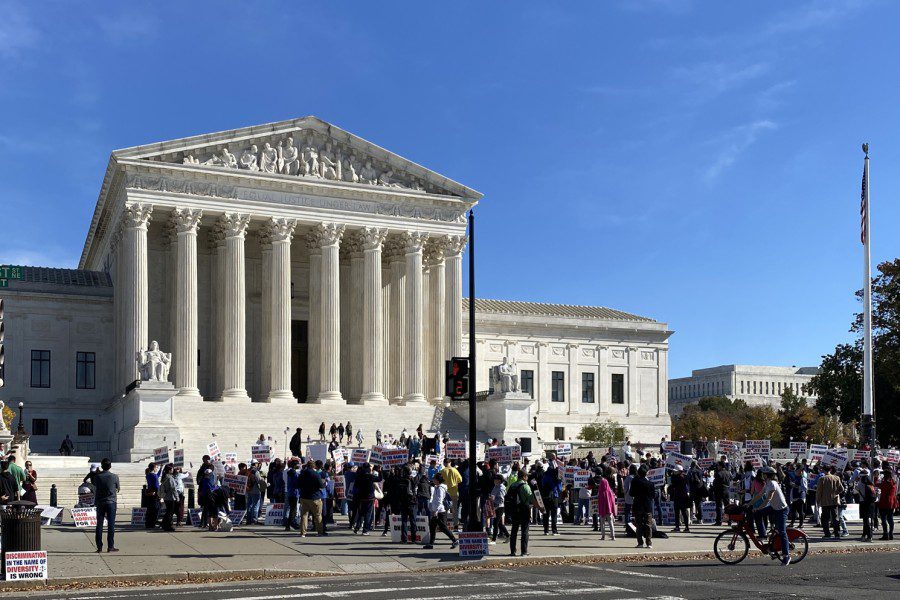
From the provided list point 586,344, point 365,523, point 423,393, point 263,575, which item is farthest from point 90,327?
point 263,575

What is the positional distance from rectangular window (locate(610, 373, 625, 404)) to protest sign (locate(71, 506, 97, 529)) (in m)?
60.4

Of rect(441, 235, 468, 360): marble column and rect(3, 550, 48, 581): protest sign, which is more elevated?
rect(441, 235, 468, 360): marble column

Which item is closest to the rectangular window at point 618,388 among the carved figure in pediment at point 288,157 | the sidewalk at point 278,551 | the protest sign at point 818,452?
the carved figure in pediment at point 288,157

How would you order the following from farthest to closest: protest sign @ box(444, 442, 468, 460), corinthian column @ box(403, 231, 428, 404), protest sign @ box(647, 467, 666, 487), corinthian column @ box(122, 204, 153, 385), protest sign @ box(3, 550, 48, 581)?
corinthian column @ box(403, 231, 428, 404) < corinthian column @ box(122, 204, 153, 385) < protest sign @ box(444, 442, 468, 460) < protest sign @ box(647, 467, 666, 487) < protest sign @ box(3, 550, 48, 581)

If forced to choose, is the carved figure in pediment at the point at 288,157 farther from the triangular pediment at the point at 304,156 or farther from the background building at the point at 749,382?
the background building at the point at 749,382

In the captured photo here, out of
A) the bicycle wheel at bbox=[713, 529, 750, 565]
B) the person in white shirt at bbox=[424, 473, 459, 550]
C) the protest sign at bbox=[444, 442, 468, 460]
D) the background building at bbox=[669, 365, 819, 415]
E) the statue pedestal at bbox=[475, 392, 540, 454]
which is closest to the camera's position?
the bicycle wheel at bbox=[713, 529, 750, 565]

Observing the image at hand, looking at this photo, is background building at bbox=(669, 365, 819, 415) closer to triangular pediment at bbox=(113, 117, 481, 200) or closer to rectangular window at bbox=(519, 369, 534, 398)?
rectangular window at bbox=(519, 369, 534, 398)

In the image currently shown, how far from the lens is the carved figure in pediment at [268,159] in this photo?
62.4m

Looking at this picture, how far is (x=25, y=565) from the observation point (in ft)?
63.1

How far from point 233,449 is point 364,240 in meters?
17.0

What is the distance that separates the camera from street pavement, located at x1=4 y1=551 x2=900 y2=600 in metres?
17.8

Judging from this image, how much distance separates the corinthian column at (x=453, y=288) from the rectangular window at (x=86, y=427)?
70.3ft

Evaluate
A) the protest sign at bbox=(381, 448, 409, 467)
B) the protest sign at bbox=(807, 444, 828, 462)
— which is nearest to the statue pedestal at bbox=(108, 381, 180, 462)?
the protest sign at bbox=(381, 448, 409, 467)

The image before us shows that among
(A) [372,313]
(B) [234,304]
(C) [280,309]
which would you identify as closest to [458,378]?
(B) [234,304]
